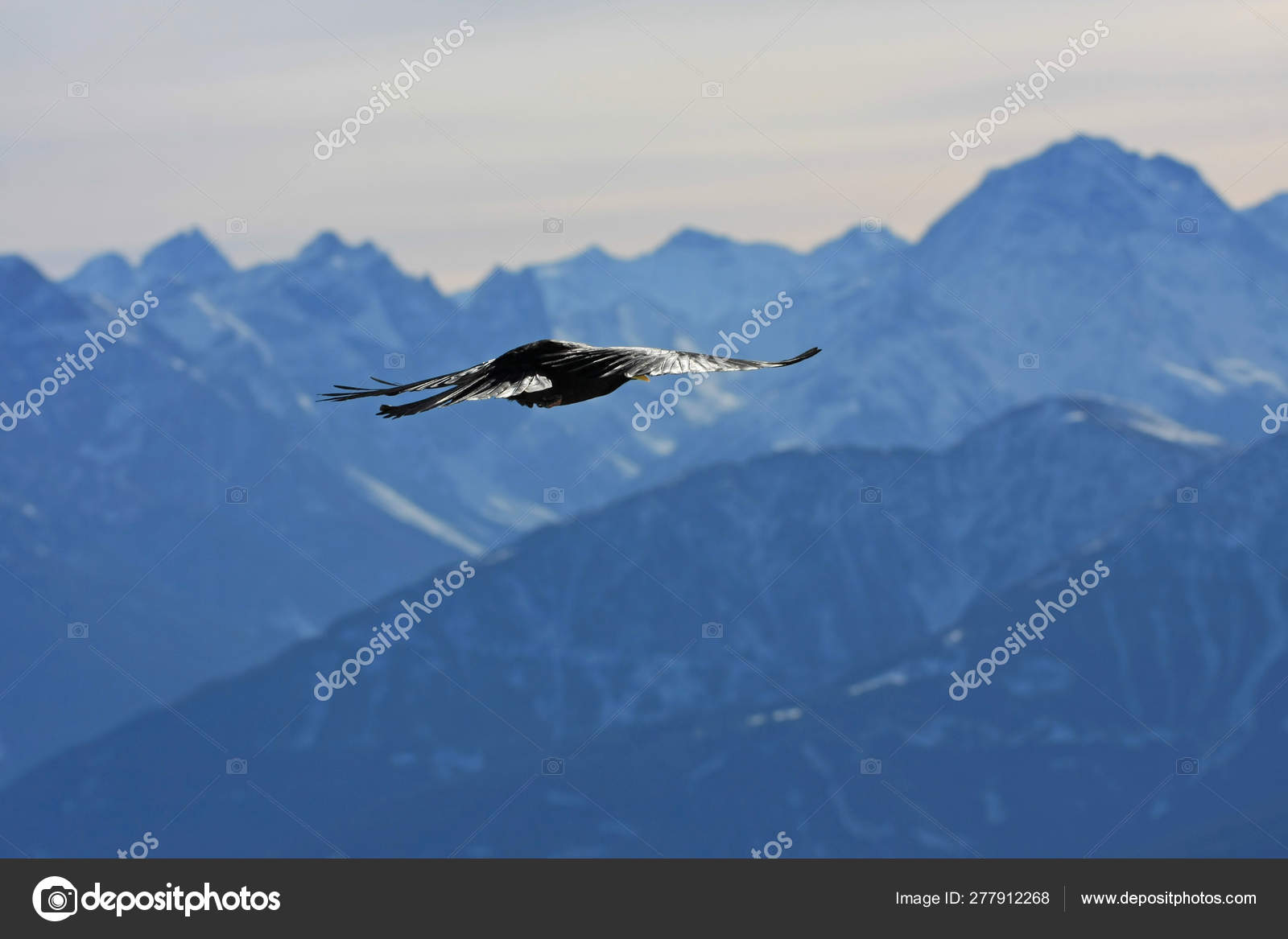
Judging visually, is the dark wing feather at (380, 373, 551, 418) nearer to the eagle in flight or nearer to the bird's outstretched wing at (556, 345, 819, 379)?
the eagle in flight

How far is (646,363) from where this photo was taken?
2373 cm

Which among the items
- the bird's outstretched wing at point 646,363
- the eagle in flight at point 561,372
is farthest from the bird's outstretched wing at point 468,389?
the bird's outstretched wing at point 646,363

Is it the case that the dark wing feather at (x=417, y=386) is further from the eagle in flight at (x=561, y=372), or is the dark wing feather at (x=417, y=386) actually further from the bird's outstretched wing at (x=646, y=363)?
the bird's outstretched wing at (x=646, y=363)
